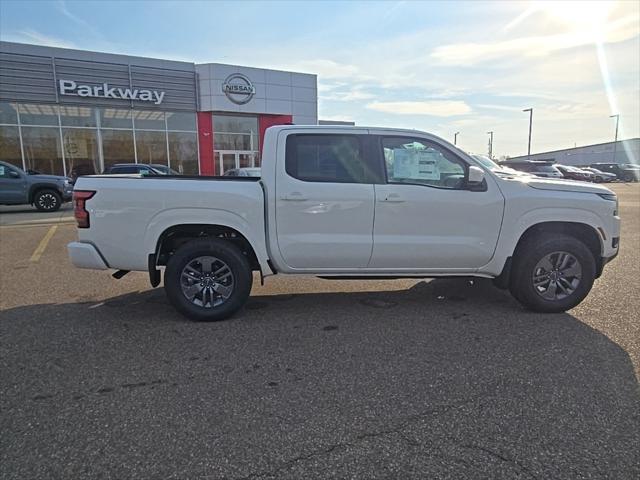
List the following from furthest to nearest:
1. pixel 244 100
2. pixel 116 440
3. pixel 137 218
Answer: pixel 244 100
pixel 137 218
pixel 116 440

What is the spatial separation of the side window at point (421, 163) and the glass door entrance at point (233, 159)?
24408 mm

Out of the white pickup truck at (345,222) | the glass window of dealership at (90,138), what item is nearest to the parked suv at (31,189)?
the glass window of dealership at (90,138)

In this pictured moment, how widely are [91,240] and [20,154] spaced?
2392cm

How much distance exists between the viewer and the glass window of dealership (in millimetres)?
23547

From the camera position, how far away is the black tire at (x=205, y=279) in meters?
4.57

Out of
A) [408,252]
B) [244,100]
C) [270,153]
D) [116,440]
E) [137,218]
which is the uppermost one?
[244,100]

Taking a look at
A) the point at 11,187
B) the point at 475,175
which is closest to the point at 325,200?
the point at 475,175

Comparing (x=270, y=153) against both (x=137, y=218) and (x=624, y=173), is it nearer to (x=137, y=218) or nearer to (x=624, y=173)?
(x=137, y=218)

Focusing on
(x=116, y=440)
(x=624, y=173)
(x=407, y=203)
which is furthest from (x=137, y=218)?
(x=624, y=173)

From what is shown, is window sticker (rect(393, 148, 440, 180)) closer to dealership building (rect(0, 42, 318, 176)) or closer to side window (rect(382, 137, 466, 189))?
side window (rect(382, 137, 466, 189))

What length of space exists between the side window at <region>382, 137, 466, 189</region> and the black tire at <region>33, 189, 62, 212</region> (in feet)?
49.3

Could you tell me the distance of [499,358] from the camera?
12.2ft

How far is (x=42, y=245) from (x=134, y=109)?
18.9 m

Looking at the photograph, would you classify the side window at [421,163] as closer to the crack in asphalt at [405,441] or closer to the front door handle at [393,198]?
the front door handle at [393,198]
